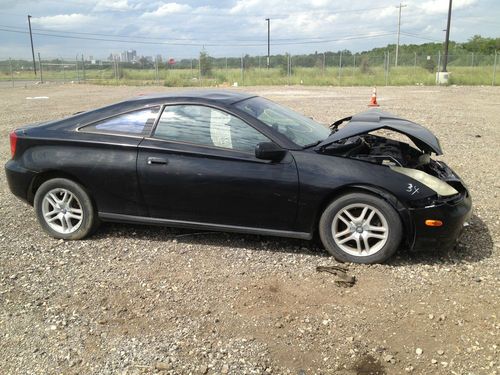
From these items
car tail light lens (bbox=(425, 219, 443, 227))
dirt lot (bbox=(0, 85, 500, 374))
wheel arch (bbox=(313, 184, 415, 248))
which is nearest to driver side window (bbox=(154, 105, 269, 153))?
wheel arch (bbox=(313, 184, 415, 248))

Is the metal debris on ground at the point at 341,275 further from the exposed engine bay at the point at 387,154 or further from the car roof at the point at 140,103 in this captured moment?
the car roof at the point at 140,103

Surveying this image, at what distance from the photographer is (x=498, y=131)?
37.2 ft

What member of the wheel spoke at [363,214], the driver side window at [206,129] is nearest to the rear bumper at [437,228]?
the wheel spoke at [363,214]

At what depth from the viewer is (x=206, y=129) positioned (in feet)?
15.0

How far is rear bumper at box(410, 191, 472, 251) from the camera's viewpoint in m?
4.07

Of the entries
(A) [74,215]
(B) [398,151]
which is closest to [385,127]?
(B) [398,151]

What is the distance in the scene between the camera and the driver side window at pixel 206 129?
4.46 m

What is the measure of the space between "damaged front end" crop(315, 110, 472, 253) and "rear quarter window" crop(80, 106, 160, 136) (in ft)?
5.34

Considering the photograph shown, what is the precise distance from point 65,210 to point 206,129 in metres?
1.68

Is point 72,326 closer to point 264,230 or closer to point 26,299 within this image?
point 26,299

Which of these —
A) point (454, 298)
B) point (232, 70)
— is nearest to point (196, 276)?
point (454, 298)

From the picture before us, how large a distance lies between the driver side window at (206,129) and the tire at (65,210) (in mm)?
1008

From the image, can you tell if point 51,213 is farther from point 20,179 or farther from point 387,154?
point 387,154

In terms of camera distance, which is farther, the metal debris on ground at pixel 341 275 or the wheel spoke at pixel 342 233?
the wheel spoke at pixel 342 233
